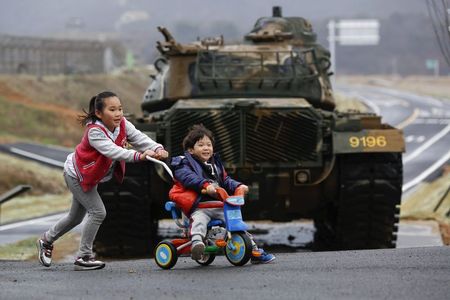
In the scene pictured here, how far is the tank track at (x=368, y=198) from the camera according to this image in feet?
53.6

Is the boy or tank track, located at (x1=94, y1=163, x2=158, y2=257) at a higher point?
the boy

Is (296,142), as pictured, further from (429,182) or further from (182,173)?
(429,182)

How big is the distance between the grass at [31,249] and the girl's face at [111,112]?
636 cm

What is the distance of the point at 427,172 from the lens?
39000 mm

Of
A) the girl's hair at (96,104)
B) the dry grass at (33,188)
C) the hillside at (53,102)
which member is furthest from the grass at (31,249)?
the hillside at (53,102)

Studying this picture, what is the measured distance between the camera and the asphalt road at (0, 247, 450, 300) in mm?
8477

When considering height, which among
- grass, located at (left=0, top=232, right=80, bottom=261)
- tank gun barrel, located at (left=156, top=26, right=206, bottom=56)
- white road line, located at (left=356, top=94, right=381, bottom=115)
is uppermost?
tank gun barrel, located at (left=156, top=26, right=206, bottom=56)

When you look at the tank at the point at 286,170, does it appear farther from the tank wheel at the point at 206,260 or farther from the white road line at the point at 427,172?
the white road line at the point at 427,172

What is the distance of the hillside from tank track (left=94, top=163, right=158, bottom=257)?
28592 millimetres

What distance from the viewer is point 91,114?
1064cm

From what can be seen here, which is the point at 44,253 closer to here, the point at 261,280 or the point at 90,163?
the point at 90,163

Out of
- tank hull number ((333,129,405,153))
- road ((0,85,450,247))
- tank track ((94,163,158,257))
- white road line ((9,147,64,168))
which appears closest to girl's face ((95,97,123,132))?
tank track ((94,163,158,257))

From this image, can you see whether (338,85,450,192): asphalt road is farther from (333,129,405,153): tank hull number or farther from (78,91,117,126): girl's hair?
(78,91,117,126): girl's hair

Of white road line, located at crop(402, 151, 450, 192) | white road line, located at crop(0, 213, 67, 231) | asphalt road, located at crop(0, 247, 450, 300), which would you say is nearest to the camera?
asphalt road, located at crop(0, 247, 450, 300)
